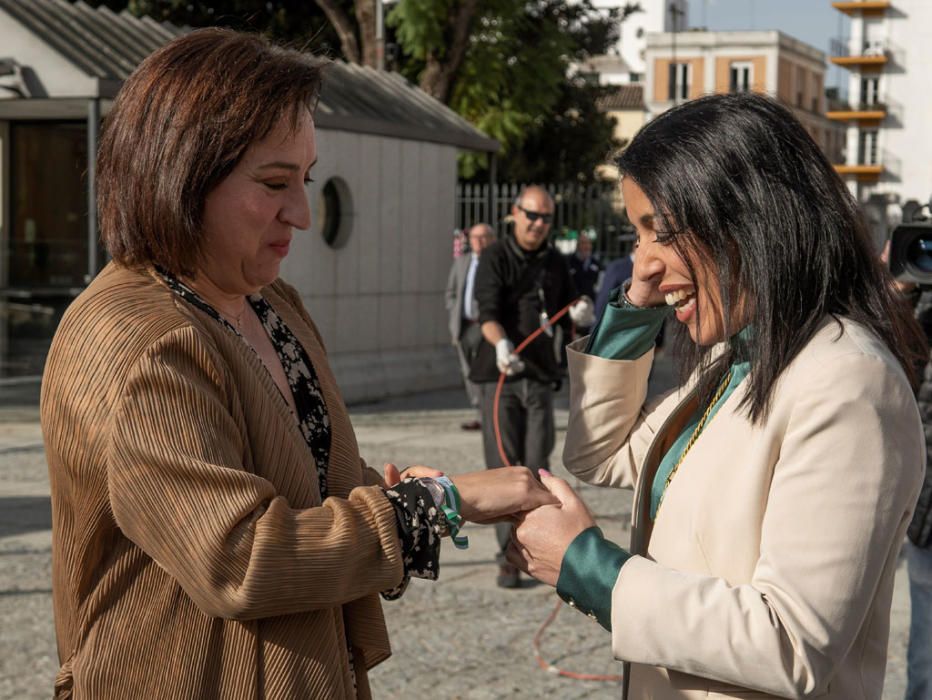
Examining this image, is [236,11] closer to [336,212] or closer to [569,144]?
[569,144]

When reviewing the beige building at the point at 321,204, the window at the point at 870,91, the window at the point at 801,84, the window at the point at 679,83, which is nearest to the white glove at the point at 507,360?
the beige building at the point at 321,204

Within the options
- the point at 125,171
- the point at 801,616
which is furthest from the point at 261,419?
the point at 801,616

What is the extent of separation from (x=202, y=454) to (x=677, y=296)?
31.4 inches

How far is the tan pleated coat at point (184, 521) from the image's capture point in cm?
191

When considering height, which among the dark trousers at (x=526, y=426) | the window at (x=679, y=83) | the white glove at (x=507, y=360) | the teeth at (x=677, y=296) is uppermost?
the window at (x=679, y=83)

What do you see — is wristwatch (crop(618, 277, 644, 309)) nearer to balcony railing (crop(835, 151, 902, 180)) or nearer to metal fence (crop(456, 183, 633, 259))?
metal fence (crop(456, 183, 633, 259))

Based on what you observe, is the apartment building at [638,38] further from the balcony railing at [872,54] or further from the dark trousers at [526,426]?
the dark trousers at [526,426]

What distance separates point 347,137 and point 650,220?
11780 mm

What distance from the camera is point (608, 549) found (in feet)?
6.70

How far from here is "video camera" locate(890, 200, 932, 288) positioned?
14.6 ft

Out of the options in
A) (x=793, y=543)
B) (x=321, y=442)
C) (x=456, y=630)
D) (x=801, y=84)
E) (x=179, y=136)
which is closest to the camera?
(x=793, y=543)

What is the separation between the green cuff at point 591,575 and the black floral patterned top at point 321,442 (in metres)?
0.23

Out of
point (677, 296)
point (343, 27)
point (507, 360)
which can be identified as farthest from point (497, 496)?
point (343, 27)

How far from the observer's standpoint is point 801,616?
1.83 metres
